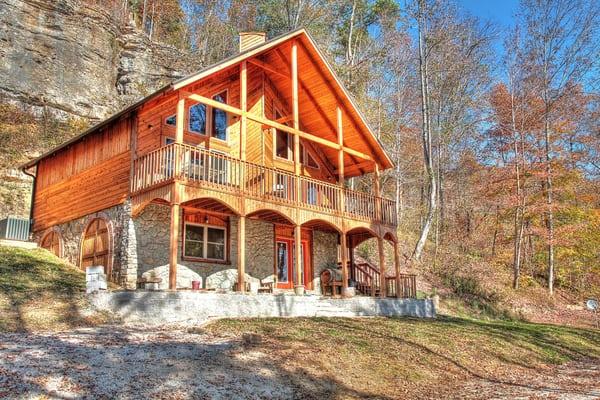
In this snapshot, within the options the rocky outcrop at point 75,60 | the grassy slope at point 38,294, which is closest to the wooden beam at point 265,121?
the grassy slope at point 38,294

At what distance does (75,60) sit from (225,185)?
19.0 metres

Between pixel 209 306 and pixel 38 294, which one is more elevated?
pixel 38 294

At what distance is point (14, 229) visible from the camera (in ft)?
61.2

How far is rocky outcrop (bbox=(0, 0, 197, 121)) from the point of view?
26.0 meters

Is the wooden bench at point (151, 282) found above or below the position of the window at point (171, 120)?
below

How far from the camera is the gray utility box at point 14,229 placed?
18484 millimetres

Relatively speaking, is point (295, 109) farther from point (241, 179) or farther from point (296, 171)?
point (241, 179)

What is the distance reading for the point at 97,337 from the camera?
29.6 ft

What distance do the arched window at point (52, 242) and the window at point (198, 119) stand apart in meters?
6.04

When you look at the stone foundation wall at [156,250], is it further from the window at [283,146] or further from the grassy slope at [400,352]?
the grassy slope at [400,352]

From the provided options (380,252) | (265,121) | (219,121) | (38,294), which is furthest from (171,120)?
(380,252)

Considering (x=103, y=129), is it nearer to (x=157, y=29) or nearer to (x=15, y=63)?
(x=15, y=63)

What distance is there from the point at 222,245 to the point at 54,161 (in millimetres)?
7393

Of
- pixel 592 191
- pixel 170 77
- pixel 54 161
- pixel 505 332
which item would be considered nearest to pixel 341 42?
pixel 170 77
